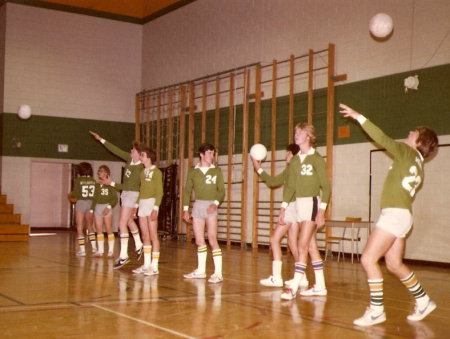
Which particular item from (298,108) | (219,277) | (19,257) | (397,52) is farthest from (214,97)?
(219,277)

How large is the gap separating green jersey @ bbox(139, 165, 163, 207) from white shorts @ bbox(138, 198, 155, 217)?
0.06 m

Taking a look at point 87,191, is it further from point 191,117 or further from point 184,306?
point 191,117

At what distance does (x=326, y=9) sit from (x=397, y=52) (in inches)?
95.2

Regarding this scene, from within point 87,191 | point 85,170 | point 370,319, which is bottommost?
point 370,319

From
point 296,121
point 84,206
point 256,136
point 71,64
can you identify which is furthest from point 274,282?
point 71,64

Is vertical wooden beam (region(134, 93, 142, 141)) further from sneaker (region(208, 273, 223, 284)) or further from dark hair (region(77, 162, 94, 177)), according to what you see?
sneaker (region(208, 273, 223, 284))

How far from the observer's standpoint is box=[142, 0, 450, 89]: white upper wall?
12672 millimetres

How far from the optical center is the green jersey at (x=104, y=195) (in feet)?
39.4

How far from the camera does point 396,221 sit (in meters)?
5.42

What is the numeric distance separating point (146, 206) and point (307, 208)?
A: 2.94 meters

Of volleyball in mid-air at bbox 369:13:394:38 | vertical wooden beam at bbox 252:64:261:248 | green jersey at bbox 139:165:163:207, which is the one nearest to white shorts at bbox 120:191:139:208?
green jersey at bbox 139:165:163:207

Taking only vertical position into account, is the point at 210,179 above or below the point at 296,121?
below

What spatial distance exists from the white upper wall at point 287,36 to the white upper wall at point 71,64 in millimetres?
713

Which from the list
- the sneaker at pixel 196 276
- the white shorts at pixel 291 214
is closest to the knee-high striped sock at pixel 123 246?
the sneaker at pixel 196 276
